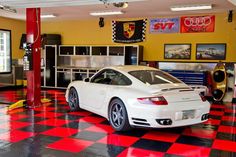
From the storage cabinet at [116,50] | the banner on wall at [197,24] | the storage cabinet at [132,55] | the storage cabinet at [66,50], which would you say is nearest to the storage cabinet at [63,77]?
the storage cabinet at [66,50]

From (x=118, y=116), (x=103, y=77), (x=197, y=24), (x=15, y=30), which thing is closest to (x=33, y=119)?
(x=103, y=77)

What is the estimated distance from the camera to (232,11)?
891 centimetres

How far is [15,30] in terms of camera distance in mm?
12133

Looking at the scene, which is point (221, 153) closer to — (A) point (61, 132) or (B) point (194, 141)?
(B) point (194, 141)

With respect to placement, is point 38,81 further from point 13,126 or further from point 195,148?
point 195,148

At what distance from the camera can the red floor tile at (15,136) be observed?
175 inches

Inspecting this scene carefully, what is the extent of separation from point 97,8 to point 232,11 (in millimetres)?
4345

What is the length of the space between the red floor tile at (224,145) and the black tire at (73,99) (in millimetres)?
3404

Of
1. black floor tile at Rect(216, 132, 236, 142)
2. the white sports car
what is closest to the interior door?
the white sports car

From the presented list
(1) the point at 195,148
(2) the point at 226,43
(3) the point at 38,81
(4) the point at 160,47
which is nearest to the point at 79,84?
(3) the point at 38,81

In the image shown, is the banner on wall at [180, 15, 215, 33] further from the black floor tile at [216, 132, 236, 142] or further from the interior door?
the black floor tile at [216, 132, 236, 142]

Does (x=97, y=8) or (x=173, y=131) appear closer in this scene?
(x=173, y=131)

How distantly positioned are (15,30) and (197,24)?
7687mm

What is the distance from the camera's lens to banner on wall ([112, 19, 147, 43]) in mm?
10531
